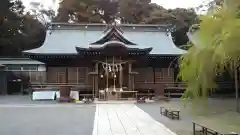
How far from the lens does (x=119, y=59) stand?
17.3 meters

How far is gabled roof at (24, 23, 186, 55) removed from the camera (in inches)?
790

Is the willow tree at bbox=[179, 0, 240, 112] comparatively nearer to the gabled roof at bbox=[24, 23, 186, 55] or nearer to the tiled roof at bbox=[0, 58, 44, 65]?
the gabled roof at bbox=[24, 23, 186, 55]

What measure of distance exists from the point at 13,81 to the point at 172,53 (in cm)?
1451

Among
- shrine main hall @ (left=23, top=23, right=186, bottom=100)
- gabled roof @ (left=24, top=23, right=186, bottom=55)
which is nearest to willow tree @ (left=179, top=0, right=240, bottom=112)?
shrine main hall @ (left=23, top=23, right=186, bottom=100)

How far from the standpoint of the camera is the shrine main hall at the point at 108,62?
55.2 feet

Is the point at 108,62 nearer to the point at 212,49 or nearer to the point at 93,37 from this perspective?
the point at 93,37

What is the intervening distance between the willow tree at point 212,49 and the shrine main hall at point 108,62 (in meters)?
12.5

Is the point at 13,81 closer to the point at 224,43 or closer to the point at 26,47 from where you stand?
the point at 26,47

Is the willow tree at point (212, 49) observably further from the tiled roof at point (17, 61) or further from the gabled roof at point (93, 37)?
Result: the tiled roof at point (17, 61)

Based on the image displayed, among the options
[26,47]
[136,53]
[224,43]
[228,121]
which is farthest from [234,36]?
[26,47]

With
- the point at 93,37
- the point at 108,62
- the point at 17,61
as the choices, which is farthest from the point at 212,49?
the point at 17,61

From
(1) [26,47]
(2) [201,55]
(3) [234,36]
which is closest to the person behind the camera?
(3) [234,36]

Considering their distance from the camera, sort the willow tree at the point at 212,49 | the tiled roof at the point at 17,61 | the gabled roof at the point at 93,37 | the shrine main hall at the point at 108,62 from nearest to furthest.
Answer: the willow tree at the point at 212,49
the shrine main hall at the point at 108,62
the gabled roof at the point at 93,37
the tiled roof at the point at 17,61

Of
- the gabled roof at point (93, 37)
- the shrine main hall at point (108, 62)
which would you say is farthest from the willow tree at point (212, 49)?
the gabled roof at point (93, 37)
